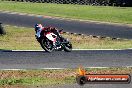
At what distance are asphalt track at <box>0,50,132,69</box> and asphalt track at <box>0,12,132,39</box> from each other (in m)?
11.1

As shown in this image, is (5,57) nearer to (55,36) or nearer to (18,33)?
(55,36)

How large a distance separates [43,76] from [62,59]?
2740 millimetres

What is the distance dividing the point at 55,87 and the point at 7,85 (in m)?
1.71

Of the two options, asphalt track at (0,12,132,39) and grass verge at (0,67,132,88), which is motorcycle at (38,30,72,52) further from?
asphalt track at (0,12,132,39)

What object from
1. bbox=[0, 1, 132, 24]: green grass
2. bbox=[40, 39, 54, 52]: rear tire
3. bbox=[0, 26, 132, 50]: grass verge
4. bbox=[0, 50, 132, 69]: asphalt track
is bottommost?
bbox=[0, 1, 132, 24]: green grass

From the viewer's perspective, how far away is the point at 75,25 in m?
35.3

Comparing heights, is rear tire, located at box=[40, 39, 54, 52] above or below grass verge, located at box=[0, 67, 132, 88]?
above

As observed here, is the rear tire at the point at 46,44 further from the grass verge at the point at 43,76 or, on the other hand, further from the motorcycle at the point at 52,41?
the grass verge at the point at 43,76

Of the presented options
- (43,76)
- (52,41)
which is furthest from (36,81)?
(52,41)

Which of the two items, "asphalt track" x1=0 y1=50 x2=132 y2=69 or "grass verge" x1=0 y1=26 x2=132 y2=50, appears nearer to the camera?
"asphalt track" x1=0 y1=50 x2=132 y2=69

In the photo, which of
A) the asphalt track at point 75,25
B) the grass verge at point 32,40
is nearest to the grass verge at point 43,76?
the grass verge at point 32,40

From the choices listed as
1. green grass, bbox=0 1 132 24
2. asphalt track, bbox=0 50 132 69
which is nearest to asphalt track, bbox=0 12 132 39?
green grass, bbox=0 1 132 24

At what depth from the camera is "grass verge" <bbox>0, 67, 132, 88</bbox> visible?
14.8m

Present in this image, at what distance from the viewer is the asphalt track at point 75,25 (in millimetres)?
31700
